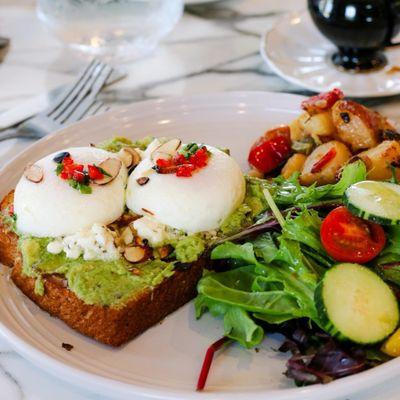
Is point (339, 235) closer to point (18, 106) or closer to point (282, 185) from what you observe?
point (282, 185)

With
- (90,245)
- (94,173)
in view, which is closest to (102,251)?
(90,245)

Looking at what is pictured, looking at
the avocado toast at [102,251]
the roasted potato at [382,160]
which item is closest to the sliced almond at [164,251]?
the avocado toast at [102,251]

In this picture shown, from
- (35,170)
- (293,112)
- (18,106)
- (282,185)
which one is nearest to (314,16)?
(293,112)

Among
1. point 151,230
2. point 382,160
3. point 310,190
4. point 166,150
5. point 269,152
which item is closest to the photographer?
point 151,230

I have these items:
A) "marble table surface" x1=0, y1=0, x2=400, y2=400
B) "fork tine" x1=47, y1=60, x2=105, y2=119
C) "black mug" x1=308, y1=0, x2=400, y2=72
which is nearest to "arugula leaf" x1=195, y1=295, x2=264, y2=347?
"marble table surface" x1=0, y1=0, x2=400, y2=400

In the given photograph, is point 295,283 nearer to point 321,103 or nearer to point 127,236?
point 127,236

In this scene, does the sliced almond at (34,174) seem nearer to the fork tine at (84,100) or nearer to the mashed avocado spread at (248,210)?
the mashed avocado spread at (248,210)
